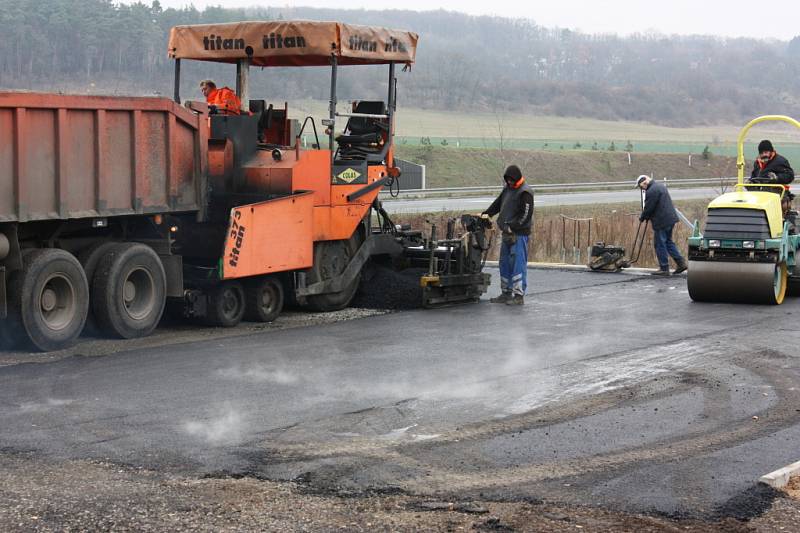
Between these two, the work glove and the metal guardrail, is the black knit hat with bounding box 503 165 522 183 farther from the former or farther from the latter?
the metal guardrail

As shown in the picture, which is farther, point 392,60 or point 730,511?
point 392,60

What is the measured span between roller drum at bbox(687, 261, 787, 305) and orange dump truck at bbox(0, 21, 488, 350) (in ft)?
8.69

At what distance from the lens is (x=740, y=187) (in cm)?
1464

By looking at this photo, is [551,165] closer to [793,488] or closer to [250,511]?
[793,488]

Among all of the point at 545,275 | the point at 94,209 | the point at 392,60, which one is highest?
the point at 392,60

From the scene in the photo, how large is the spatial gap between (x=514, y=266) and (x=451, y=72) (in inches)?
4216

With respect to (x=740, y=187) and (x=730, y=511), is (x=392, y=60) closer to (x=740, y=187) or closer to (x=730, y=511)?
(x=740, y=187)

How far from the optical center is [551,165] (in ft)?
193

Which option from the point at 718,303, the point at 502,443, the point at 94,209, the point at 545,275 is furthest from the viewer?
the point at 545,275

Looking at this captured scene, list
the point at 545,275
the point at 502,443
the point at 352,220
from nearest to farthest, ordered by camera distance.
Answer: the point at 502,443, the point at 352,220, the point at 545,275

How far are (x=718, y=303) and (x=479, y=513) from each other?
9533 millimetres

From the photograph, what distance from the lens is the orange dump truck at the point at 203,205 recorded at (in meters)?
10.4

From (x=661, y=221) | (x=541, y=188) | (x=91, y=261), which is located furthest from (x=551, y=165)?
(x=91, y=261)

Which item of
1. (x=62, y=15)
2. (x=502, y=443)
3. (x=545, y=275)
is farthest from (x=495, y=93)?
(x=502, y=443)
